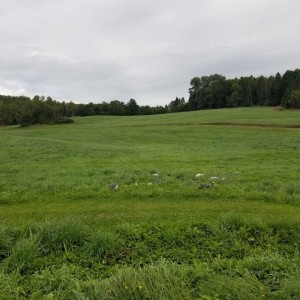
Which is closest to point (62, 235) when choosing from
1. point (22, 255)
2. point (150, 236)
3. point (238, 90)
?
point (22, 255)

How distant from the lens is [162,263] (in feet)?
17.2

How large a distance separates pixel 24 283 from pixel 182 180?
8.00m

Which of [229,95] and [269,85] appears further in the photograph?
[229,95]

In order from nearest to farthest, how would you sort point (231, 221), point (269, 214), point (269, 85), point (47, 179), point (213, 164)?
point (231, 221)
point (269, 214)
point (47, 179)
point (213, 164)
point (269, 85)

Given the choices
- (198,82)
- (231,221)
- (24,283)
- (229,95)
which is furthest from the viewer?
(198,82)

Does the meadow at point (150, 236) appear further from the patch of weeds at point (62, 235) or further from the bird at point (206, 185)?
the bird at point (206, 185)

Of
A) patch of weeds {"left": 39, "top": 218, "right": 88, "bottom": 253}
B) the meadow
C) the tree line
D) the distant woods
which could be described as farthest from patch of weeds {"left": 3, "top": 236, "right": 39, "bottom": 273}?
the tree line

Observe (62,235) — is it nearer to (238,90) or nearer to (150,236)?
(150,236)

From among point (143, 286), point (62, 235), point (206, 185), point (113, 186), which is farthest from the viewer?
point (113, 186)

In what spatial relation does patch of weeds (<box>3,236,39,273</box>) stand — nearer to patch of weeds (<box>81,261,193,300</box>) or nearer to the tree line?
patch of weeds (<box>81,261,193,300</box>)

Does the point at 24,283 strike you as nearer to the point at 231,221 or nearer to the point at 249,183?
the point at 231,221

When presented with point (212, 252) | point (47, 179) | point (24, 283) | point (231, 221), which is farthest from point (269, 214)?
point (47, 179)

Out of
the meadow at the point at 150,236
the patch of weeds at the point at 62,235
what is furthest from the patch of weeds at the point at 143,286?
the patch of weeds at the point at 62,235

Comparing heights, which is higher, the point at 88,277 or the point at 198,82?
the point at 198,82
